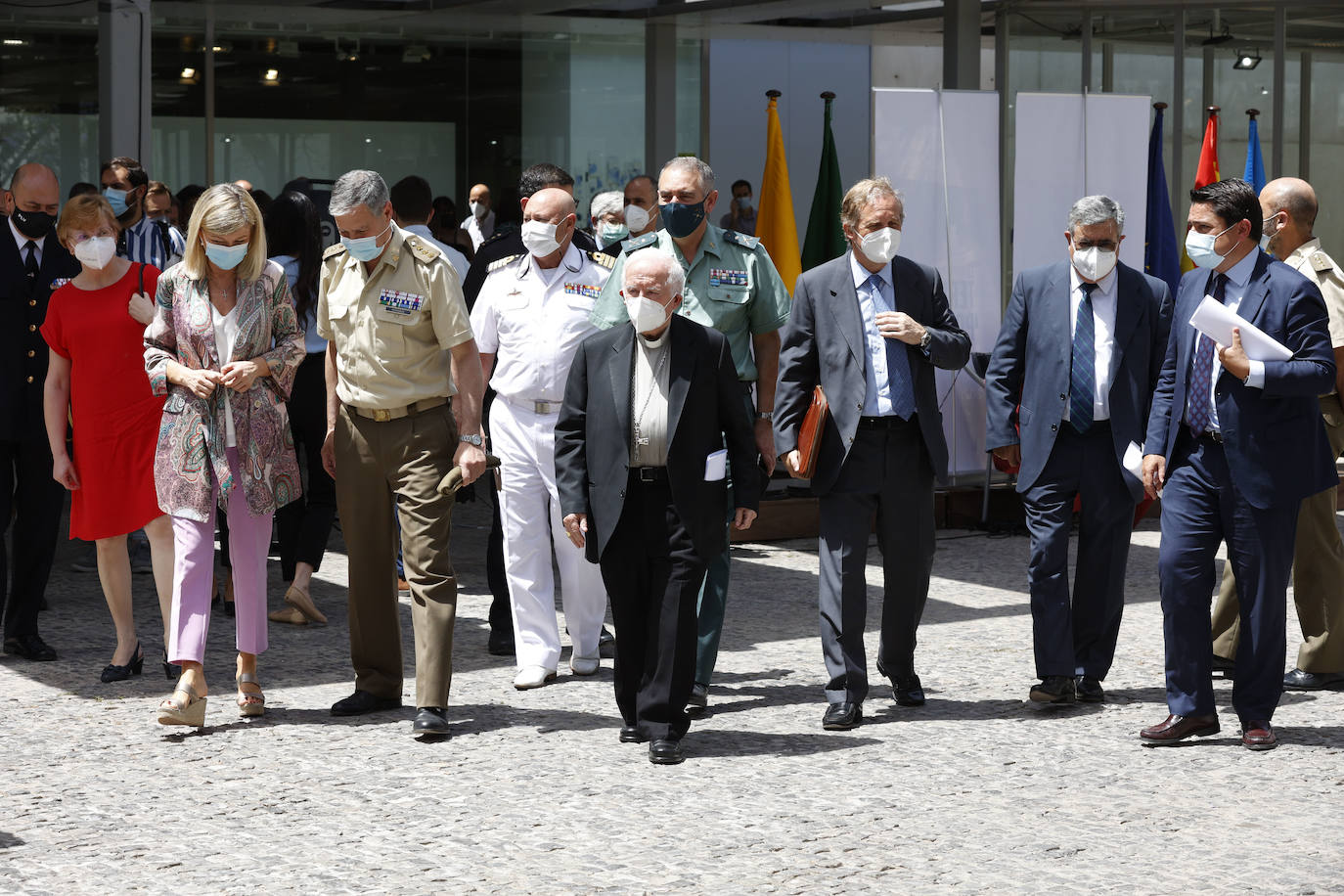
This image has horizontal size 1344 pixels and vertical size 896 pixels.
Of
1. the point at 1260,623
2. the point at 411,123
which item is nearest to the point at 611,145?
the point at 411,123

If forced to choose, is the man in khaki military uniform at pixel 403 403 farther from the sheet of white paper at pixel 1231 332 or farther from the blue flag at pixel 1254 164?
the blue flag at pixel 1254 164

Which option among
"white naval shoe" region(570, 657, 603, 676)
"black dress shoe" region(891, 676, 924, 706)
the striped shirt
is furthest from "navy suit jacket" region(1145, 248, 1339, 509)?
the striped shirt

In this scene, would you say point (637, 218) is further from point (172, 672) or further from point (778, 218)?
point (172, 672)

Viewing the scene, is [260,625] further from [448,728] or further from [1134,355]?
[1134,355]

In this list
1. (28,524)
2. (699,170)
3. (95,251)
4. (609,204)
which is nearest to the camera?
(699,170)

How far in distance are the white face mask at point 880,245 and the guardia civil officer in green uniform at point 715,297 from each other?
0.37 m

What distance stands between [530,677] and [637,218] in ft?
9.68

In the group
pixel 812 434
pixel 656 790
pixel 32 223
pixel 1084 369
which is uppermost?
pixel 32 223

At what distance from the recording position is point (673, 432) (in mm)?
5914

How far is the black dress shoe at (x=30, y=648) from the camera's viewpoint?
7.43m

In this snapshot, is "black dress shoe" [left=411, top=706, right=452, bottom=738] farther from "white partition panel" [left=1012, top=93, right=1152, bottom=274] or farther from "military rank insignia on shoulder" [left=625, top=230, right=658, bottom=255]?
"white partition panel" [left=1012, top=93, right=1152, bottom=274]

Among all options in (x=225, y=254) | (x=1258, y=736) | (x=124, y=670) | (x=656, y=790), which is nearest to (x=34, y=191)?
(x=225, y=254)

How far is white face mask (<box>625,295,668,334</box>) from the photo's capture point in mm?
5871

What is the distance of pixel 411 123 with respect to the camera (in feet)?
61.2
